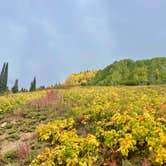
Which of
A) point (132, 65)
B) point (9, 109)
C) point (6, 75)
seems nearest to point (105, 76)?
point (132, 65)

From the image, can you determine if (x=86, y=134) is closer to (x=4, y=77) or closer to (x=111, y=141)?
(x=111, y=141)

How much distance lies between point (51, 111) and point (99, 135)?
17.3ft

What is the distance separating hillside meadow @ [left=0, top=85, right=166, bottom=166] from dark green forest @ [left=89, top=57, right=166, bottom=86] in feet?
62.2

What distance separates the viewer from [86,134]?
13.8m

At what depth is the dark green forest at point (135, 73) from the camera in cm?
3750

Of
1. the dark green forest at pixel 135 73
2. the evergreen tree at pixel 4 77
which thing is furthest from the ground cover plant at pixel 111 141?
the evergreen tree at pixel 4 77

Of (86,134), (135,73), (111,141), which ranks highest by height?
(135,73)

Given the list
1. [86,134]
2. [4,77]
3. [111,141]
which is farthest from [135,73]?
[4,77]

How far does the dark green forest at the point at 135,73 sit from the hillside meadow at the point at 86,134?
18948 mm

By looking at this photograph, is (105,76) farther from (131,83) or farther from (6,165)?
(6,165)

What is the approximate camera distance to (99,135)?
1284cm

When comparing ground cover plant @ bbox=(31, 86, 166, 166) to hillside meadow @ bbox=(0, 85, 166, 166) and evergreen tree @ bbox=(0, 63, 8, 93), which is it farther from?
evergreen tree @ bbox=(0, 63, 8, 93)

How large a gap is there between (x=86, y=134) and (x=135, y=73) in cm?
2818

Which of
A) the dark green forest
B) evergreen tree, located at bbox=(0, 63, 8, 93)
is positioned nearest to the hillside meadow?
the dark green forest
